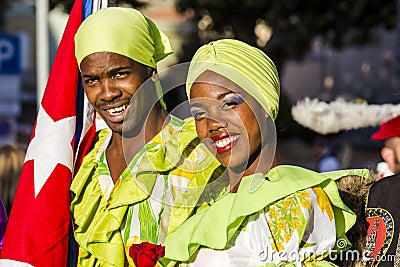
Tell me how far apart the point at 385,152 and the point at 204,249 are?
2143mm

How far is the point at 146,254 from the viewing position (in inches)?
102

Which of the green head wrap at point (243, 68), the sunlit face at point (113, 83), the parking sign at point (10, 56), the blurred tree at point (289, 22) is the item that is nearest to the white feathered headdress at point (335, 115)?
the sunlit face at point (113, 83)


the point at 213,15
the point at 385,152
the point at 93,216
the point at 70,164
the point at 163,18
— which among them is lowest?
the point at 93,216

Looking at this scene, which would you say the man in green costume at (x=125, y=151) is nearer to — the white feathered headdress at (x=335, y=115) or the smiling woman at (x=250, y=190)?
the smiling woman at (x=250, y=190)

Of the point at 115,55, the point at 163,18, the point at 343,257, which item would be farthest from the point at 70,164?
the point at 163,18

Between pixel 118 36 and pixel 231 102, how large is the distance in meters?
0.64

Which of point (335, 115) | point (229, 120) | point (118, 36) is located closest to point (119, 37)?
point (118, 36)

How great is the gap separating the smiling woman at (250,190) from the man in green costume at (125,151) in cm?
32

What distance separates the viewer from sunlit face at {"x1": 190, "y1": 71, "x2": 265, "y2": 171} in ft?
7.85

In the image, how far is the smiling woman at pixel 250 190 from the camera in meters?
2.26

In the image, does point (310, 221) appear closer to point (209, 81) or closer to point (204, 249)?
point (204, 249)

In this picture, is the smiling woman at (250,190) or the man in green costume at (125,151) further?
the man in green costume at (125,151)

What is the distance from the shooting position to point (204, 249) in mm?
2375

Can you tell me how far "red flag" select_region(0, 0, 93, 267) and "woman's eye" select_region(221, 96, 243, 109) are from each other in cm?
91
